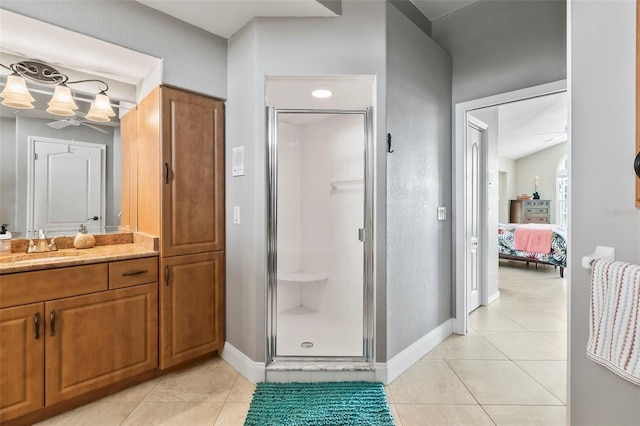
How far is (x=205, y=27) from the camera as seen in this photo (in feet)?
7.59

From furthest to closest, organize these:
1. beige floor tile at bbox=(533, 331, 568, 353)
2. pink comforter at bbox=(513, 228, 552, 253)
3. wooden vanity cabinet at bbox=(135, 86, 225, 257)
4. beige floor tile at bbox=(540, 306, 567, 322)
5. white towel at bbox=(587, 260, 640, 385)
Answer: pink comforter at bbox=(513, 228, 552, 253), beige floor tile at bbox=(540, 306, 567, 322), beige floor tile at bbox=(533, 331, 568, 353), wooden vanity cabinet at bbox=(135, 86, 225, 257), white towel at bbox=(587, 260, 640, 385)

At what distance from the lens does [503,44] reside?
107 inches

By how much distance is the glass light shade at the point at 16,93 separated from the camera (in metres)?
2.06

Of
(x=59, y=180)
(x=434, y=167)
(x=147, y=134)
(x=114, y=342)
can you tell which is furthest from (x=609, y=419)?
(x=59, y=180)

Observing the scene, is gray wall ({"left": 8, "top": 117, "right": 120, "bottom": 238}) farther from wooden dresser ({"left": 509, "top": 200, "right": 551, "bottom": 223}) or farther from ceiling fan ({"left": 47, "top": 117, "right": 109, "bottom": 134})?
wooden dresser ({"left": 509, "top": 200, "right": 551, "bottom": 223})

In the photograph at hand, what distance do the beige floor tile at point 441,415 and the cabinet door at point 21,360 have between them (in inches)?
81.7

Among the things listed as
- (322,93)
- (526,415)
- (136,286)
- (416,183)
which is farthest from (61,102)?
(526,415)

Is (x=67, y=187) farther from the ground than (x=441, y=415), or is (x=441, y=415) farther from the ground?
(x=67, y=187)

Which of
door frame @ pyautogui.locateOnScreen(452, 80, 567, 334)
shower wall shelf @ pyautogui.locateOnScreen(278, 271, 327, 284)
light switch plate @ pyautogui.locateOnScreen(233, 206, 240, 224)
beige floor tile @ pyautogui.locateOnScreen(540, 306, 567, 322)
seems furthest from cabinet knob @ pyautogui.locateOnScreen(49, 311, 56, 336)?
beige floor tile @ pyautogui.locateOnScreen(540, 306, 567, 322)

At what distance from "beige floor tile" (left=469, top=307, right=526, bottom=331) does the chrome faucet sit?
3.73 meters

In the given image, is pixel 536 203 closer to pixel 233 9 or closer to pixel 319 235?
pixel 319 235

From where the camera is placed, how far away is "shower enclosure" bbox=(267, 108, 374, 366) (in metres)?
2.25

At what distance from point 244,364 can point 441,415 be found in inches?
53.1

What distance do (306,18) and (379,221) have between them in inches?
58.1
